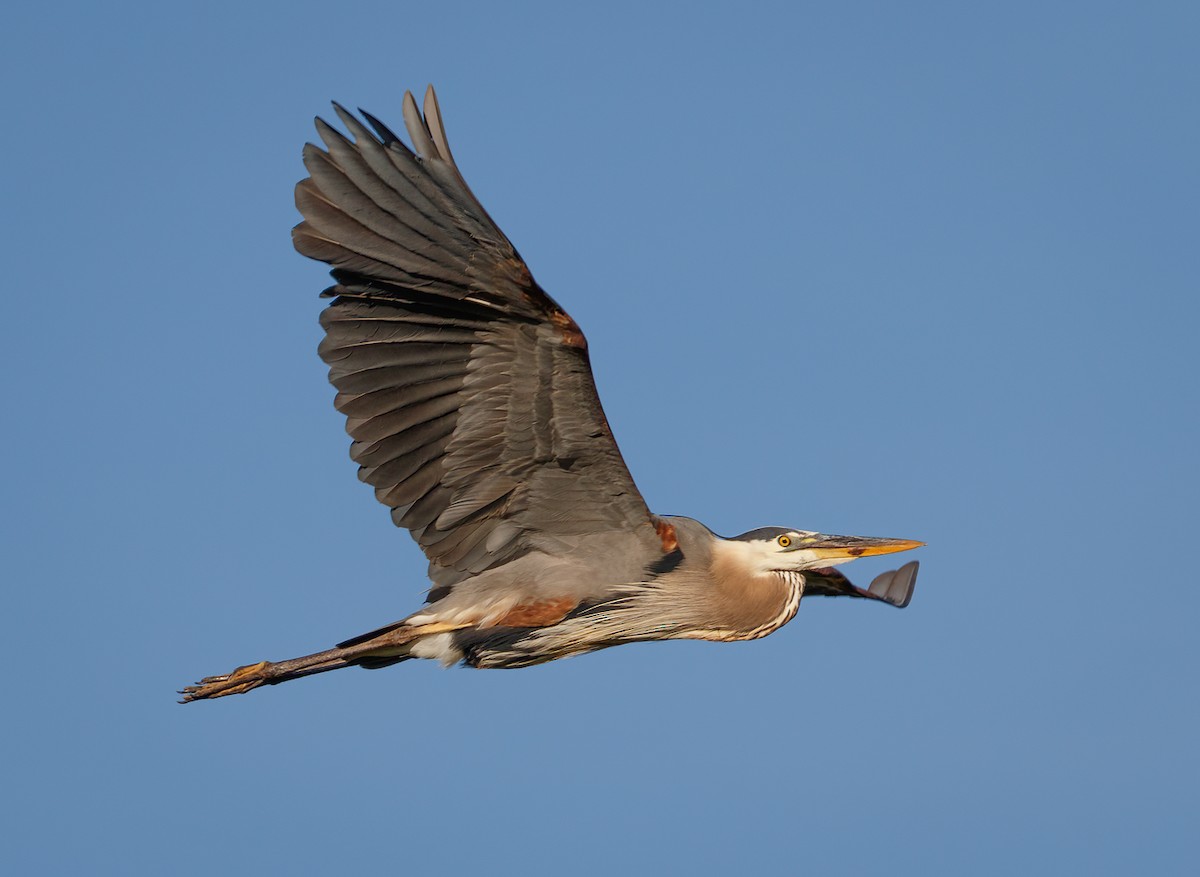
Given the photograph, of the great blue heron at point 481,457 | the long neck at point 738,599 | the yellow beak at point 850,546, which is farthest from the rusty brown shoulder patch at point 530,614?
the yellow beak at point 850,546

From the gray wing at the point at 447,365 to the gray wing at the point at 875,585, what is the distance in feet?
4.50

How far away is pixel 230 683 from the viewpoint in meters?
7.77

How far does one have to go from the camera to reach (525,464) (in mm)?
7242

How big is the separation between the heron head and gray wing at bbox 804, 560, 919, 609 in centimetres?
20

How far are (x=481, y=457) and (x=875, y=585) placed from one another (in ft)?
9.76

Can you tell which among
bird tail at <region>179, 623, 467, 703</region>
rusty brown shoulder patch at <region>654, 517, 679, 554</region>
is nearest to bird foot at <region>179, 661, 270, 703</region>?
bird tail at <region>179, 623, 467, 703</region>

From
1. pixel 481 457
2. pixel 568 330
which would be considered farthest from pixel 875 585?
pixel 568 330

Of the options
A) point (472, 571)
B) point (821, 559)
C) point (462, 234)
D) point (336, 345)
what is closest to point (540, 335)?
point (462, 234)

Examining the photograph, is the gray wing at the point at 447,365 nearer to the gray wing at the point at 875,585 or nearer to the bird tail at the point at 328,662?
the bird tail at the point at 328,662

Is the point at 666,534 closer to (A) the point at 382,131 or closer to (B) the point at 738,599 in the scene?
(B) the point at 738,599

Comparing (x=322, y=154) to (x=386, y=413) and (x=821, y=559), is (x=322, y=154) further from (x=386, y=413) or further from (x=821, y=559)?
(x=821, y=559)

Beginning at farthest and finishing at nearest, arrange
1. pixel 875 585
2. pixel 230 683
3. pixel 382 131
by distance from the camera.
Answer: pixel 875 585 → pixel 230 683 → pixel 382 131

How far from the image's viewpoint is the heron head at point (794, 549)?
26.1ft

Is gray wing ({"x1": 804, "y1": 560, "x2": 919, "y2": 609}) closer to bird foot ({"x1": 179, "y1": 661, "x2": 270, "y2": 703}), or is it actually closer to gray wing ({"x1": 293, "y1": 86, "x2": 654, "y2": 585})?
gray wing ({"x1": 293, "y1": 86, "x2": 654, "y2": 585})
